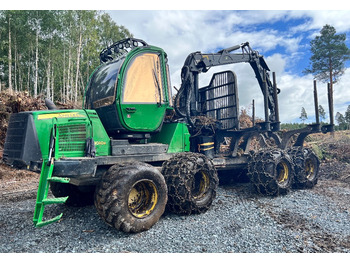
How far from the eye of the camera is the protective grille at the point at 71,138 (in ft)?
13.9

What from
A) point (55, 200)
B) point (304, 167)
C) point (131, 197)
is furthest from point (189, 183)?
point (304, 167)

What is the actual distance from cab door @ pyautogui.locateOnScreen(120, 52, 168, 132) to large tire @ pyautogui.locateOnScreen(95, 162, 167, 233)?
1.01 metres

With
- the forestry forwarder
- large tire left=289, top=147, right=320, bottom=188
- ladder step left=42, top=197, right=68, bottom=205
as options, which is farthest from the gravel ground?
large tire left=289, top=147, right=320, bottom=188

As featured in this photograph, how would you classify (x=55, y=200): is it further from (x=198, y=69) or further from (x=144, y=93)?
(x=198, y=69)

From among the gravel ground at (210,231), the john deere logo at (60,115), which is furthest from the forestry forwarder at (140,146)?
the gravel ground at (210,231)

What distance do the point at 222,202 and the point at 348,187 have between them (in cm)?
432

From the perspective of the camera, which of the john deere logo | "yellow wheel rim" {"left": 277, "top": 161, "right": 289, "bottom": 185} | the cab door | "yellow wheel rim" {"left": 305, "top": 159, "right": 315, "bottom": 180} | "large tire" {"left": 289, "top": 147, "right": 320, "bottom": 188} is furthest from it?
"yellow wheel rim" {"left": 305, "top": 159, "right": 315, "bottom": 180}

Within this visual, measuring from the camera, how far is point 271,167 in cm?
642

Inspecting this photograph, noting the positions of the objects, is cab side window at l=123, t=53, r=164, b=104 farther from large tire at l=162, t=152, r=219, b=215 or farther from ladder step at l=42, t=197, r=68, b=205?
ladder step at l=42, t=197, r=68, b=205

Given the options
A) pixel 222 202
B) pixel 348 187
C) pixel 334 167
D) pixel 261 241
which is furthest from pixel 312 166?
pixel 261 241

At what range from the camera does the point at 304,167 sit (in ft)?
24.3

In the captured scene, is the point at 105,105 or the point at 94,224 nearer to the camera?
the point at 94,224

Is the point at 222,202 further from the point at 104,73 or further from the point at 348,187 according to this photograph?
the point at 348,187

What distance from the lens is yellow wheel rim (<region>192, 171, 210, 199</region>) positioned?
17.6ft
